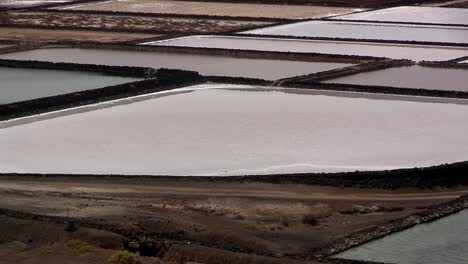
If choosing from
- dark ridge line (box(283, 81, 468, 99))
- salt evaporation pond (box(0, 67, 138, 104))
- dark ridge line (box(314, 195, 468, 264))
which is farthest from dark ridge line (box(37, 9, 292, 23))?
dark ridge line (box(314, 195, 468, 264))

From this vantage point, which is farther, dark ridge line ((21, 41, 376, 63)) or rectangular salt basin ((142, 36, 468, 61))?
rectangular salt basin ((142, 36, 468, 61))

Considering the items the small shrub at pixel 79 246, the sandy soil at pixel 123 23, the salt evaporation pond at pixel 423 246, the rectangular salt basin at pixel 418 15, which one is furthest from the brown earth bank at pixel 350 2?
the small shrub at pixel 79 246

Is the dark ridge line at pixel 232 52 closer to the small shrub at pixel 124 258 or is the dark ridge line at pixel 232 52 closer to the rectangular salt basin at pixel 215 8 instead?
the rectangular salt basin at pixel 215 8

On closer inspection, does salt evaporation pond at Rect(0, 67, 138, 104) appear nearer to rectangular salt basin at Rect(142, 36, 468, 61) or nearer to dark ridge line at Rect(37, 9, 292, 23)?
rectangular salt basin at Rect(142, 36, 468, 61)

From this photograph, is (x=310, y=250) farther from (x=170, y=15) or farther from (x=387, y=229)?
(x=170, y=15)

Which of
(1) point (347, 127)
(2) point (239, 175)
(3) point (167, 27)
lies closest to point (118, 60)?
(3) point (167, 27)

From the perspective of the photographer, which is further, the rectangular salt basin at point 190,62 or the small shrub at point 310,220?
the rectangular salt basin at point 190,62
